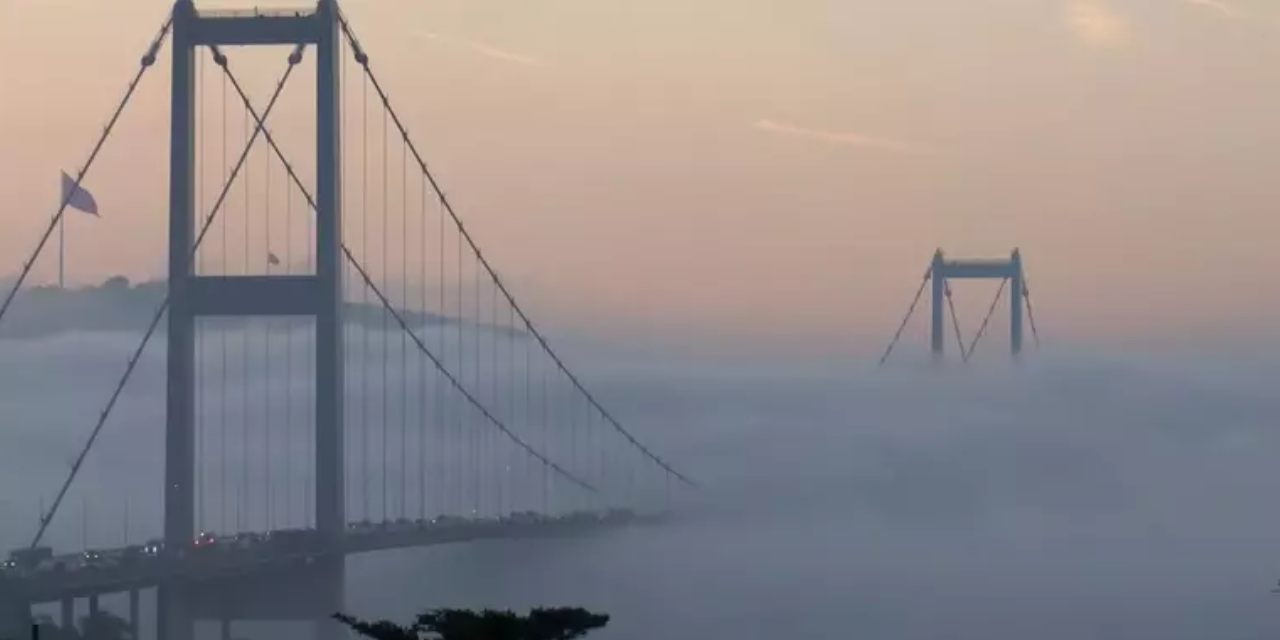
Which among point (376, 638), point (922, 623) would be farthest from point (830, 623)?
point (376, 638)

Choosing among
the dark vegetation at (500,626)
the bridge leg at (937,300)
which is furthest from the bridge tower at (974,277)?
the dark vegetation at (500,626)

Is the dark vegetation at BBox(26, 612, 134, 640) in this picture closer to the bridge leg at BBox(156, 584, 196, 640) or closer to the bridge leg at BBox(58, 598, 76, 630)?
the bridge leg at BBox(58, 598, 76, 630)

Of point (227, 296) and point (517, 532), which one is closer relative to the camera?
point (227, 296)

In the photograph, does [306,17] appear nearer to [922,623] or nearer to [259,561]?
[259,561]

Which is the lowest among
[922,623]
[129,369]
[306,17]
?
[922,623]

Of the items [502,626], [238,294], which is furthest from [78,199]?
[502,626]

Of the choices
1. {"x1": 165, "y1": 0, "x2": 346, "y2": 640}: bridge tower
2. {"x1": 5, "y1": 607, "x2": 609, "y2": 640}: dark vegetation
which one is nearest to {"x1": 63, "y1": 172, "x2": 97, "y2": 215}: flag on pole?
{"x1": 165, "y1": 0, "x2": 346, "y2": 640}: bridge tower

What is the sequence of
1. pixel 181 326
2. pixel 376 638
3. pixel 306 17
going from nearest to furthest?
1. pixel 376 638
2. pixel 181 326
3. pixel 306 17

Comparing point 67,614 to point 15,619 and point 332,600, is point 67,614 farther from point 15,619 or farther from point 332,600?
point 332,600
